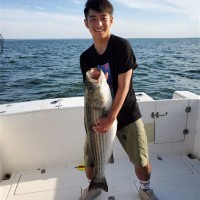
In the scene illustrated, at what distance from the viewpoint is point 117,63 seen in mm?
2582

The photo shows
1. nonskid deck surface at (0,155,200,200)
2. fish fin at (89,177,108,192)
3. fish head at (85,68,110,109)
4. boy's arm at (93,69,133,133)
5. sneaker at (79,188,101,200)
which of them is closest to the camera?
fish head at (85,68,110,109)

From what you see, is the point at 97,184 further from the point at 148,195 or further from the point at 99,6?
the point at 99,6

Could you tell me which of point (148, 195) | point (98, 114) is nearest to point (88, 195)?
point (148, 195)

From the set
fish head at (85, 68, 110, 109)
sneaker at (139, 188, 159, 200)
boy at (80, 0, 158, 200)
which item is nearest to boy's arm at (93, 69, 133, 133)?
boy at (80, 0, 158, 200)

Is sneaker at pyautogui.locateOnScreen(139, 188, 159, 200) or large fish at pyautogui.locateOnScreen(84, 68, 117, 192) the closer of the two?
large fish at pyautogui.locateOnScreen(84, 68, 117, 192)

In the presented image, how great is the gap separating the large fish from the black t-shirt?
230 mm

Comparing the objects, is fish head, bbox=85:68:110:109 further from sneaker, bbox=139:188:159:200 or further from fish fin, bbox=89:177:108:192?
sneaker, bbox=139:188:159:200

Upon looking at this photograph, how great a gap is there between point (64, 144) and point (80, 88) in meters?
11.7

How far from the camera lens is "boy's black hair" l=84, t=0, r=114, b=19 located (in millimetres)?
A: 2518

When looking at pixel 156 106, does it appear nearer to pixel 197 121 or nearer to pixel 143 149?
pixel 197 121

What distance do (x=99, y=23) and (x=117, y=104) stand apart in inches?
31.7

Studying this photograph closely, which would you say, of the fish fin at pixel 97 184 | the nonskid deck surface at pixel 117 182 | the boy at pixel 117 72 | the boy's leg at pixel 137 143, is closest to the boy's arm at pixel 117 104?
the boy at pixel 117 72

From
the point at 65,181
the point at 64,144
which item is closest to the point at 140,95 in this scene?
the point at 64,144

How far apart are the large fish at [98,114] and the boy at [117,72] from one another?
7 cm
